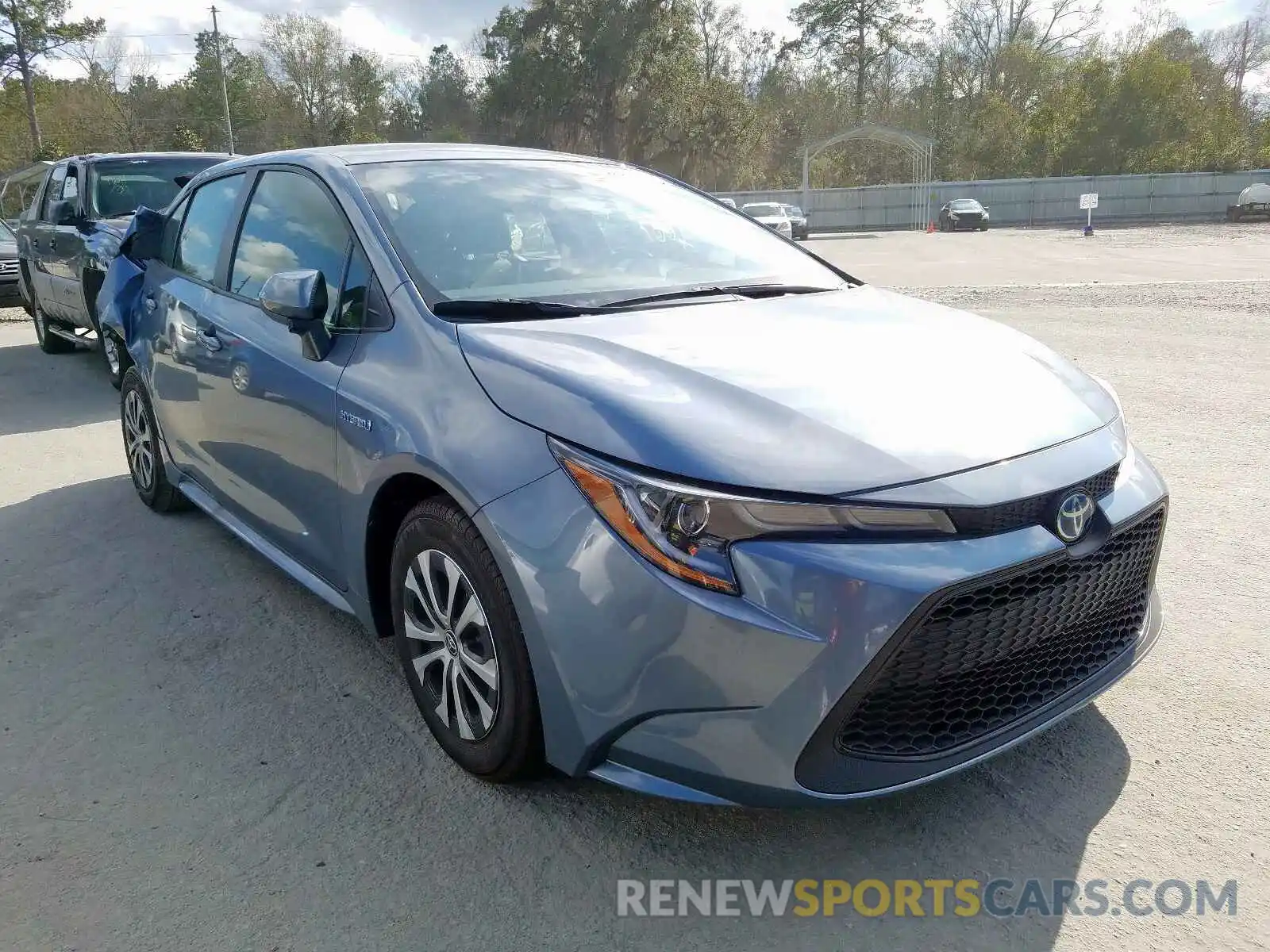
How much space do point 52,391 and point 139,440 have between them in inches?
166

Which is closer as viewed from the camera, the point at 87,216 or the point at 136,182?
the point at 87,216

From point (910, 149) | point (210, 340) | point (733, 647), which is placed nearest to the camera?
point (733, 647)

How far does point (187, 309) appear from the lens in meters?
4.11

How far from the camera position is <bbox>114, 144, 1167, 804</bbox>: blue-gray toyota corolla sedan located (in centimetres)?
203

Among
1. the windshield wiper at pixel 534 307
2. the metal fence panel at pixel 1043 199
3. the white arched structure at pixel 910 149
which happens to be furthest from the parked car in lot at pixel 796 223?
the windshield wiper at pixel 534 307

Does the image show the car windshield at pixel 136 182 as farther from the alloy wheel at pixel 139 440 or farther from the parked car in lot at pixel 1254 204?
the parked car in lot at pixel 1254 204

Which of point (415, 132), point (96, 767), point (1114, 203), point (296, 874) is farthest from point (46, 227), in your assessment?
point (415, 132)

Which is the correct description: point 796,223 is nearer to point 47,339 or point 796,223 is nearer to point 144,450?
point 47,339

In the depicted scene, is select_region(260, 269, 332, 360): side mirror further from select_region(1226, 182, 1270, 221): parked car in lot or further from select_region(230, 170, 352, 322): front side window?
select_region(1226, 182, 1270, 221): parked car in lot

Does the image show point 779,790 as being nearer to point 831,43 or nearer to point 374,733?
point 374,733

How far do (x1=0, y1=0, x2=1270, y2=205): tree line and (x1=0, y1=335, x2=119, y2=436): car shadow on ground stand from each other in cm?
3981

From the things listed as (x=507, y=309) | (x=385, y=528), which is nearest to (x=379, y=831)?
(x=385, y=528)

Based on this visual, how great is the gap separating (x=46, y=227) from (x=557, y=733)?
906cm

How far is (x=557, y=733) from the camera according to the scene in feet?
7.52
